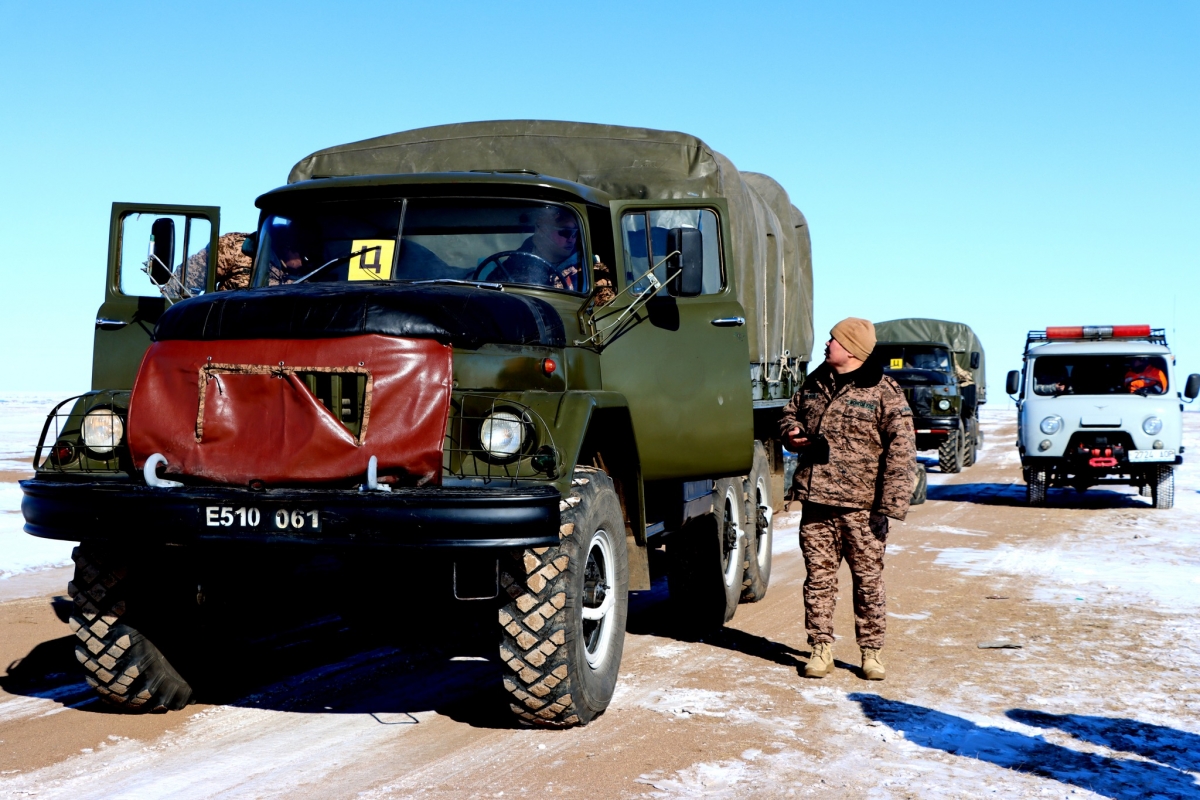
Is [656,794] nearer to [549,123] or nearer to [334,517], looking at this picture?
[334,517]

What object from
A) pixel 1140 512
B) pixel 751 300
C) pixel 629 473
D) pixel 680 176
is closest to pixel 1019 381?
pixel 1140 512

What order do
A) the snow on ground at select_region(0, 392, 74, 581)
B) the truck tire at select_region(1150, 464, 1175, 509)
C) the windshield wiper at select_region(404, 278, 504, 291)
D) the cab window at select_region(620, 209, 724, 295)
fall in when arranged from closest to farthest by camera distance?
the windshield wiper at select_region(404, 278, 504, 291), the cab window at select_region(620, 209, 724, 295), the snow on ground at select_region(0, 392, 74, 581), the truck tire at select_region(1150, 464, 1175, 509)

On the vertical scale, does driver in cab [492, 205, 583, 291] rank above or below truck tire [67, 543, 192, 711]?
above

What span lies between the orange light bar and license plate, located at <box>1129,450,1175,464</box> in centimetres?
189

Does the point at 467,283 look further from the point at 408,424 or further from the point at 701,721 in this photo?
the point at 701,721

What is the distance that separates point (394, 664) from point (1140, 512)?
1367 cm

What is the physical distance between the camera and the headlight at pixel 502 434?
5148 mm

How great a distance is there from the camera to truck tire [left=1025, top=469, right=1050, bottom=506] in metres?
18.4

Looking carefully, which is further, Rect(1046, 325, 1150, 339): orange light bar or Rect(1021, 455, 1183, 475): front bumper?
Rect(1046, 325, 1150, 339): orange light bar

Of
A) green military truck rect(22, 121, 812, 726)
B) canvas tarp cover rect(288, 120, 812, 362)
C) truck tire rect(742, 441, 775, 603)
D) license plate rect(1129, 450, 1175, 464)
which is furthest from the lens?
license plate rect(1129, 450, 1175, 464)

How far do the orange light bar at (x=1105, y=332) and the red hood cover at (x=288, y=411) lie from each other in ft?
50.9

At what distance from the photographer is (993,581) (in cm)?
1070

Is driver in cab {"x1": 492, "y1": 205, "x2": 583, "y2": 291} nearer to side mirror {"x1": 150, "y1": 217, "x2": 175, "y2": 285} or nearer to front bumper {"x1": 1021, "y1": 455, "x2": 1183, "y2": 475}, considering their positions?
side mirror {"x1": 150, "y1": 217, "x2": 175, "y2": 285}

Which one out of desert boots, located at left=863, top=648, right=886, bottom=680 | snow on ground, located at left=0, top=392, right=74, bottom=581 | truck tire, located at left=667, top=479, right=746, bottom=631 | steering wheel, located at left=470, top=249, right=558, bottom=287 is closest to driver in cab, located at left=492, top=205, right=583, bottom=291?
steering wheel, located at left=470, top=249, right=558, bottom=287
